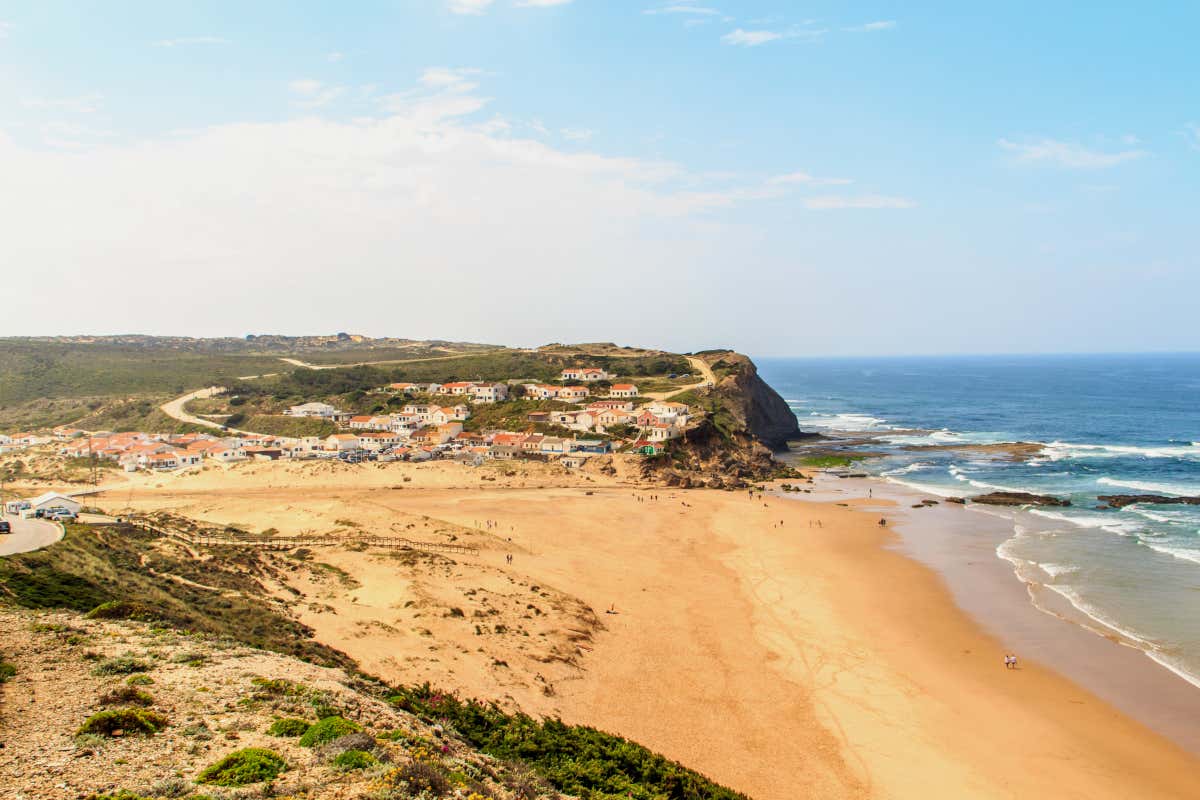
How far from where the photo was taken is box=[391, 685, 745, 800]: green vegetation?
1452cm

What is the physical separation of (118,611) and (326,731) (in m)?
9.88

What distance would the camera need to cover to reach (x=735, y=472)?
66688mm

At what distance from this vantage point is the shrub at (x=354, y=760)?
439 inches

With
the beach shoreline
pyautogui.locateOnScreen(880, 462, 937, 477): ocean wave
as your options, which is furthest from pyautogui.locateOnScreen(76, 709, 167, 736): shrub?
pyautogui.locateOnScreen(880, 462, 937, 477): ocean wave

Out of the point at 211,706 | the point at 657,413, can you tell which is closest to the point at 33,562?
the point at 211,706

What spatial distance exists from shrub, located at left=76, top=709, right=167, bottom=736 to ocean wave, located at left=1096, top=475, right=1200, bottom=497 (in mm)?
68512

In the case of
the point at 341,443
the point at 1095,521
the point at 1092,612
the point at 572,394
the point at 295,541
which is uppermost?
the point at 572,394

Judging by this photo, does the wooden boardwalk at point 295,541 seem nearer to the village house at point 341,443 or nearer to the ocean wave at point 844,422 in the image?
the village house at point 341,443

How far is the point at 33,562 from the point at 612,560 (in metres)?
25.6

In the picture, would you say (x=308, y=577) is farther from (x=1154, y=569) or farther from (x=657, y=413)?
(x=657, y=413)

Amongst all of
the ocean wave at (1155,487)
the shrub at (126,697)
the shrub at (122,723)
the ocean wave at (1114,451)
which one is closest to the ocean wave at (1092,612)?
the ocean wave at (1155,487)

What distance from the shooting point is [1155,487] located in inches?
2297

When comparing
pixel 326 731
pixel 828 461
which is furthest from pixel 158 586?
pixel 828 461

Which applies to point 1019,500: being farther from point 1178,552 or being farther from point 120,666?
point 120,666
